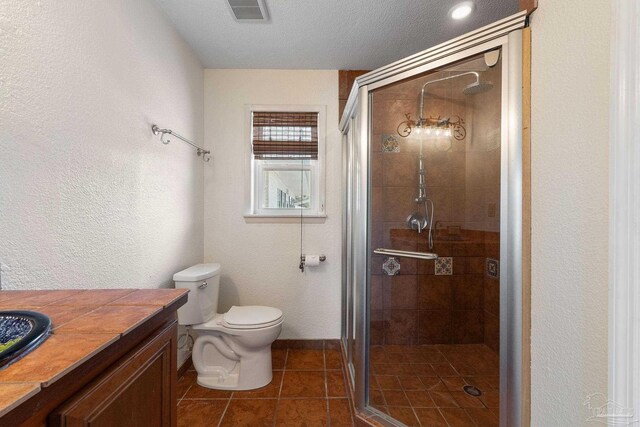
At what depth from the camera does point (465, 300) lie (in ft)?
5.50

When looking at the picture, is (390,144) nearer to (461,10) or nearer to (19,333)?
(461,10)

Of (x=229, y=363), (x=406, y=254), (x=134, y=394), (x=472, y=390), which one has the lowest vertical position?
(x=229, y=363)

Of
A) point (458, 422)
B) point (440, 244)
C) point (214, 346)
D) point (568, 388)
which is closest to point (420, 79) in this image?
point (440, 244)

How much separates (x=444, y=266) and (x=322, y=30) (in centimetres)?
174

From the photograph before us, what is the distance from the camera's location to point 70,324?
0.56 metres

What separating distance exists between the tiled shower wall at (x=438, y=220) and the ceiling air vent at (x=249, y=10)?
868 millimetres

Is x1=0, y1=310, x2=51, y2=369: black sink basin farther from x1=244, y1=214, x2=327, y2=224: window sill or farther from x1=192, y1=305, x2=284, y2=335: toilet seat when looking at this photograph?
x1=244, y1=214, x2=327, y2=224: window sill

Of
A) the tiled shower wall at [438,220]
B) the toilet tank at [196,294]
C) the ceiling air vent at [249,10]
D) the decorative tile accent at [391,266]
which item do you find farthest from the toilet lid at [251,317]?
the ceiling air vent at [249,10]

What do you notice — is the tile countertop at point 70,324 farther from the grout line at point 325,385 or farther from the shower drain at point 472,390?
the shower drain at point 472,390

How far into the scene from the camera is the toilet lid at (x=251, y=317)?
171 cm

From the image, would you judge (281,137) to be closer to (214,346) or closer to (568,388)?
(214,346)

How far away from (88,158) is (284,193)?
139 centimetres

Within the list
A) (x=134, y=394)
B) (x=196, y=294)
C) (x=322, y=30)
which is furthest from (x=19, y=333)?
(x=322, y=30)

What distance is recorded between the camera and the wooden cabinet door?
0.45 meters
